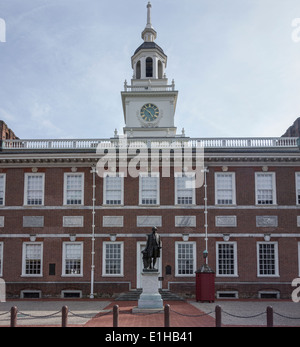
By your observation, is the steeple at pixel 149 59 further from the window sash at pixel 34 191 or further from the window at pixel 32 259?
the window at pixel 32 259

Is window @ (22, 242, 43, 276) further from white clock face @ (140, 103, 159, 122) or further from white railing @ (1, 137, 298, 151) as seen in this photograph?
white clock face @ (140, 103, 159, 122)

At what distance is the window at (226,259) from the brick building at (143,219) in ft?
0.20

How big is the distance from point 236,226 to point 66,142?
40.3 ft

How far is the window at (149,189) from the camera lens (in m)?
28.3

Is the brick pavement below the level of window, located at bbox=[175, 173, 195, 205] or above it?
below

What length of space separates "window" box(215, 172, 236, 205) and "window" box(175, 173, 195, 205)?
1488 millimetres

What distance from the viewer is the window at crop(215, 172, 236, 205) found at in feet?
92.7

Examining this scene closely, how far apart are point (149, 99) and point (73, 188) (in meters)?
15.0

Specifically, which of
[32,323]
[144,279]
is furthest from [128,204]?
[32,323]

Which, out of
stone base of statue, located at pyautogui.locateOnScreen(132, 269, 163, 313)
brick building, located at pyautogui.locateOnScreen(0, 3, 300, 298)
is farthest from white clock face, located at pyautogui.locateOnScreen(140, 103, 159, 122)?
stone base of statue, located at pyautogui.locateOnScreen(132, 269, 163, 313)

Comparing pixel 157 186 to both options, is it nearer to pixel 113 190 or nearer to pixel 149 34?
pixel 113 190

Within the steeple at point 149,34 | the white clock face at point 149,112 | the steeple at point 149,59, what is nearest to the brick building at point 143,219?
the white clock face at point 149,112
